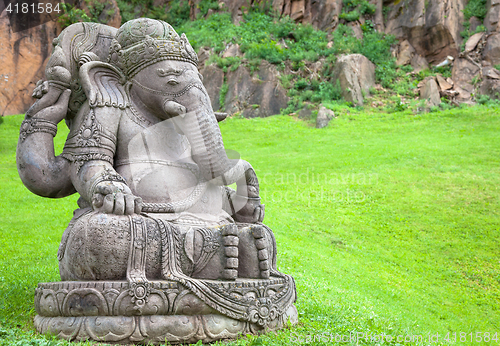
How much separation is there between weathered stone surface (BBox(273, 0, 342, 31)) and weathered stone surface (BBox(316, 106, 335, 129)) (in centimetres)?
715

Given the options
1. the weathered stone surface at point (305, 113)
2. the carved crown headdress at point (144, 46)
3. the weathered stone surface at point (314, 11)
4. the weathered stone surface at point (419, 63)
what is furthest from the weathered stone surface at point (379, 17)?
the carved crown headdress at point (144, 46)

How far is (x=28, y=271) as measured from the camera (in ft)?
17.9

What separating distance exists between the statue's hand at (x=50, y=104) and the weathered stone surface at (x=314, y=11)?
72.4ft

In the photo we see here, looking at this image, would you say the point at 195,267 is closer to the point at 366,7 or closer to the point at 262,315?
the point at 262,315

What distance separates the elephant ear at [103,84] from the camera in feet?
11.0

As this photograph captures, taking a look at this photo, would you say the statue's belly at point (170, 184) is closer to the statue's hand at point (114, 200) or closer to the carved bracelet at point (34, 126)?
the statue's hand at point (114, 200)

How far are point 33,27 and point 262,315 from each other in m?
20.2

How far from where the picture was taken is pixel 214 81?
68.8 ft

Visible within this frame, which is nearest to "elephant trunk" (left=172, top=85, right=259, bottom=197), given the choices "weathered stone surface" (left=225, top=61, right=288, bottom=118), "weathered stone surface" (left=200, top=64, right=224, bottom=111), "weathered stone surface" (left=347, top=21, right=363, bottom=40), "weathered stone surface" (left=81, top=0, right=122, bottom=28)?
"weathered stone surface" (left=225, top=61, right=288, bottom=118)

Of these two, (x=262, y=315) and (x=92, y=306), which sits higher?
(x=92, y=306)

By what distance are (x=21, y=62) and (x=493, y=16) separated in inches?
821

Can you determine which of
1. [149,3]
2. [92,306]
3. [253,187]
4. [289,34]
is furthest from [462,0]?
[92,306]

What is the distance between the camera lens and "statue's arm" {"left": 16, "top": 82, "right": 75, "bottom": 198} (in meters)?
3.25

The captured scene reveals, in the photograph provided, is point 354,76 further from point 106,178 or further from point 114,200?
point 114,200
